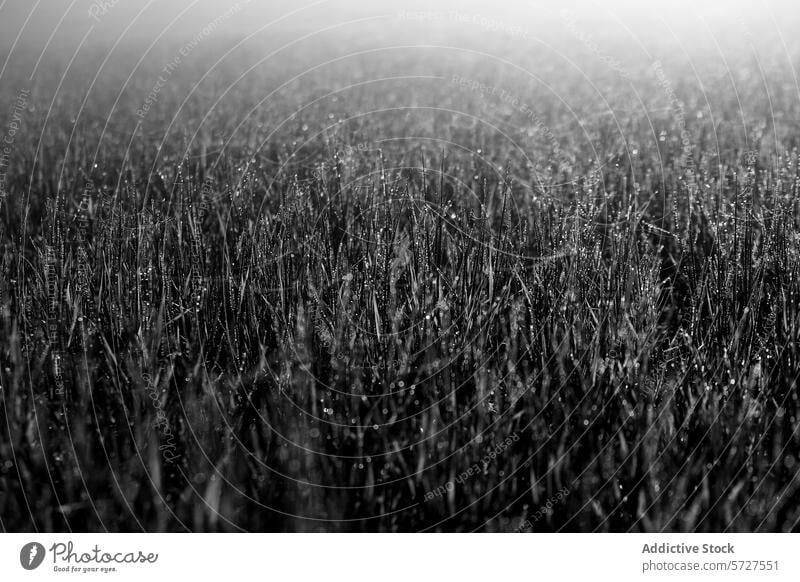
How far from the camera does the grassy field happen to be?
141cm

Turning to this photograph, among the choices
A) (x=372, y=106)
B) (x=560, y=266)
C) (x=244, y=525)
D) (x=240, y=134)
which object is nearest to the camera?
(x=244, y=525)

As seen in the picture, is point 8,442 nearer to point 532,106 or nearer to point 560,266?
point 560,266

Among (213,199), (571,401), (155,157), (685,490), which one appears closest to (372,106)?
(155,157)

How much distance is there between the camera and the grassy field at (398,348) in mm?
1410

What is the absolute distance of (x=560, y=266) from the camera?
5.86ft

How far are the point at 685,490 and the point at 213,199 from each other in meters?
1.56

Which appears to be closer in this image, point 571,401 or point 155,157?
point 571,401
